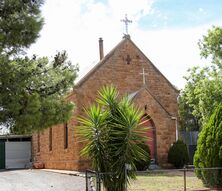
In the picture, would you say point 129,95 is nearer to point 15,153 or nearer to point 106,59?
point 106,59

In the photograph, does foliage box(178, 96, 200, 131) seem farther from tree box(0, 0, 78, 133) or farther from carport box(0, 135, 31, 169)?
tree box(0, 0, 78, 133)

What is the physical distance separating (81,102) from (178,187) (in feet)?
41.2

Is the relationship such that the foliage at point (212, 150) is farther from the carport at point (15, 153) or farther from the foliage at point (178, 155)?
the carport at point (15, 153)

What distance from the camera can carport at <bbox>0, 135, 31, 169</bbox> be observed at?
123ft

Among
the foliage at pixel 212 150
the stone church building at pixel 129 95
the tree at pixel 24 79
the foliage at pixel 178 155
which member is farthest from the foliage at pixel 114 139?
the foliage at pixel 178 155

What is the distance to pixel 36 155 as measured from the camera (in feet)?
118

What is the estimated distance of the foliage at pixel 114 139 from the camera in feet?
38.7

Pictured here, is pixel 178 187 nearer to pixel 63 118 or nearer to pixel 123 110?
pixel 123 110

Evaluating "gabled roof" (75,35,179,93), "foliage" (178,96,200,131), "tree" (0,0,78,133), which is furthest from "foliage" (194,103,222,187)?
"foliage" (178,96,200,131)

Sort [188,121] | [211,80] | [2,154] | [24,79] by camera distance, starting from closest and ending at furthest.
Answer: [24,79], [211,80], [2,154], [188,121]

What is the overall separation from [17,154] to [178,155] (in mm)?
17152

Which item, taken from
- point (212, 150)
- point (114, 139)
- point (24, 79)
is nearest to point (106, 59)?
point (212, 150)

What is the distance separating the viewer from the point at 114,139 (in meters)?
12.0

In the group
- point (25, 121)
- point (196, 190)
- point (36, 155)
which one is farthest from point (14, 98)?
point (36, 155)
